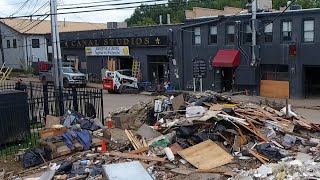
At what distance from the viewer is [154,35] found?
36.5 meters

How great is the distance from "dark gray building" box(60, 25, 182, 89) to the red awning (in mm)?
4141

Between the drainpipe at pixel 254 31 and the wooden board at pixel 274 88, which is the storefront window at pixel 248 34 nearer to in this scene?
the drainpipe at pixel 254 31

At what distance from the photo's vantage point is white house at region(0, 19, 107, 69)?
5572 centimetres

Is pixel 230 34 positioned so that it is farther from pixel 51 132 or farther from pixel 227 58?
pixel 51 132

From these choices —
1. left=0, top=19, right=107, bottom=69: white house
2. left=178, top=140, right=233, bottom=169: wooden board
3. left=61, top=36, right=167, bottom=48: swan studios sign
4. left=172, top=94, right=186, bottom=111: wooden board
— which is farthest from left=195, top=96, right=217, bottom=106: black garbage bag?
left=0, top=19, right=107, bottom=69: white house

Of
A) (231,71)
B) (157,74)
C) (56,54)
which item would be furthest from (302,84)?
(56,54)

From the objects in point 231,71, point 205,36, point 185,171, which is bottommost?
point 185,171

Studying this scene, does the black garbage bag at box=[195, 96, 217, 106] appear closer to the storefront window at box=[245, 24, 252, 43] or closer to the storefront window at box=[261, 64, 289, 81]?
the storefront window at box=[261, 64, 289, 81]

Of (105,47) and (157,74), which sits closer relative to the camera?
(157,74)

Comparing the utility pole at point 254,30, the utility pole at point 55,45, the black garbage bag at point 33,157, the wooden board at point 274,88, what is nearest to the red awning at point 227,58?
the utility pole at point 254,30

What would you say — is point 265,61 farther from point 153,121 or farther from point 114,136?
point 114,136

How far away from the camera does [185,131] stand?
1329 cm

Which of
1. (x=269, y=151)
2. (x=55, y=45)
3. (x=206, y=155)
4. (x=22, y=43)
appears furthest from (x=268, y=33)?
(x=22, y=43)

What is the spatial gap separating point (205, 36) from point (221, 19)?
207 centimetres
